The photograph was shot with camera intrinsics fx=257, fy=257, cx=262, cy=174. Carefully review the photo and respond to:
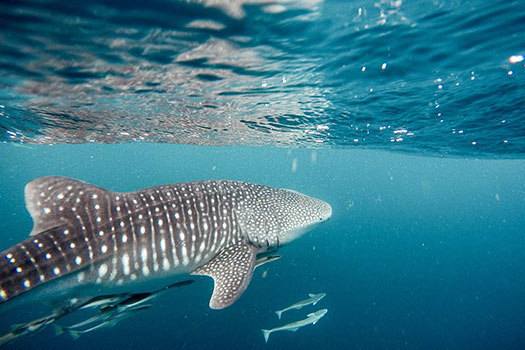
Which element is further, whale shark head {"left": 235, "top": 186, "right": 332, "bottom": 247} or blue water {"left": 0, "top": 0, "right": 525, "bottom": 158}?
whale shark head {"left": 235, "top": 186, "right": 332, "bottom": 247}

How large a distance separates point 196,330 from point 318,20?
13610 mm

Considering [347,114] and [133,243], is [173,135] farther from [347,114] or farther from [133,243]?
[133,243]

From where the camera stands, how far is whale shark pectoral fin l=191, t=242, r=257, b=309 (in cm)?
421

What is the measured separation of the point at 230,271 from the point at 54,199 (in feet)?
10.2

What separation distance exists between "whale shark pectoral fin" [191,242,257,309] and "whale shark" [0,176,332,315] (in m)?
0.02

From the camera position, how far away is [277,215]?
611 cm

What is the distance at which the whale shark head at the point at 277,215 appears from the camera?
5.72 m

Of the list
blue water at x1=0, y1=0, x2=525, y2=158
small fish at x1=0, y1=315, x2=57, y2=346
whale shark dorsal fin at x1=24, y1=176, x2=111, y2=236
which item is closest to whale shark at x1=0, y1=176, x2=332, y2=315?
whale shark dorsal fin at x1=24, y1=176, x2=111, y2=236

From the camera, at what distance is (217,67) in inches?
318

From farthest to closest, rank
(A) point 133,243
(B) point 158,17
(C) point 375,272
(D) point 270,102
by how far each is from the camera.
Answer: (C) point 375,272 → (D) point 270,102 → (B) point 158,17 → (A) point 133,243

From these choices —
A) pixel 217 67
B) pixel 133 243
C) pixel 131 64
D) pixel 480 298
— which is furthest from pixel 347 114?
pixel 480 298

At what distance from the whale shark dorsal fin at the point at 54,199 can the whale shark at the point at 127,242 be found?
13 millimetres

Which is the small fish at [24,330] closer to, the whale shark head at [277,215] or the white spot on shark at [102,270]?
the white spot on shark at [102,270]

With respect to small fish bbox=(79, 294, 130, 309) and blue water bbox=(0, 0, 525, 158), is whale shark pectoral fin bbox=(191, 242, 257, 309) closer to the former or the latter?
small fish bbox=(79, 294, 130, 309)
